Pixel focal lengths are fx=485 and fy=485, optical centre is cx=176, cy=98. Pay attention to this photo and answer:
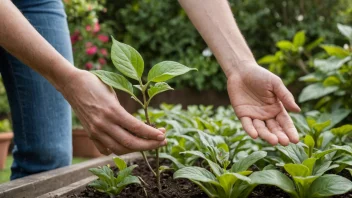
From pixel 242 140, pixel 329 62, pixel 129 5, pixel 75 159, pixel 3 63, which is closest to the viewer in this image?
pixel 242 140

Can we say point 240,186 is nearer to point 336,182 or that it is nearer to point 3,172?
point 336,182

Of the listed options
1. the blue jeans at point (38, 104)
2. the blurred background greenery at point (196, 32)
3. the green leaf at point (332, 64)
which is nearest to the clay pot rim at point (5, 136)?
the blurred background greenery at point (196, 32)

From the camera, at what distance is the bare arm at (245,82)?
4.61 ft

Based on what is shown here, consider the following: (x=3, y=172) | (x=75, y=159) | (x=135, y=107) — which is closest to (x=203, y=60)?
(x=135, y=107)

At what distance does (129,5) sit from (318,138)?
5.33 m

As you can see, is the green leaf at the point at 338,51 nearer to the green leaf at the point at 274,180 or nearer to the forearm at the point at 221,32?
the forearm at the point at 221,32

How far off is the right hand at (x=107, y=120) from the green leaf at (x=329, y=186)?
39 cm

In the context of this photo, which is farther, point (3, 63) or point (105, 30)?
point (105, 30)

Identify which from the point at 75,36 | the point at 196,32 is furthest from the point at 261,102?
the point at 196,32

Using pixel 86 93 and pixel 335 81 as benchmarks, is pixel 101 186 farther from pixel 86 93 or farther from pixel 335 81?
pixel 335 81

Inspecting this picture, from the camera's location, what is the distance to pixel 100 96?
123 cm

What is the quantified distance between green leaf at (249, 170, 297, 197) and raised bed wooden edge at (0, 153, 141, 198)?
61cm

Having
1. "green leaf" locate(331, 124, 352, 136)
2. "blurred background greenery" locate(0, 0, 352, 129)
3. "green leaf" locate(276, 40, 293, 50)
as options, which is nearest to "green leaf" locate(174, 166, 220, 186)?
"green leaf" locate(331, 124, 352, 136)

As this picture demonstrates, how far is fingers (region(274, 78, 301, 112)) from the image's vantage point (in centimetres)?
139
